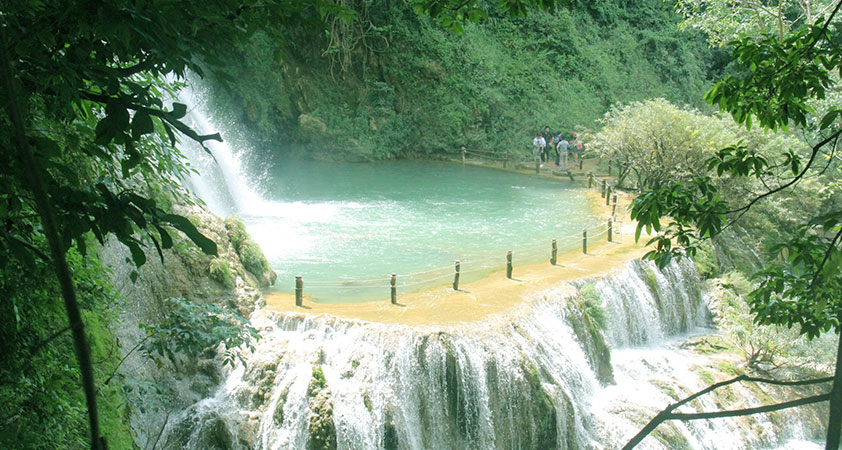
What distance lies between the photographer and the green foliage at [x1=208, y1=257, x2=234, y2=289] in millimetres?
8938

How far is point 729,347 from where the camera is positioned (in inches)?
474

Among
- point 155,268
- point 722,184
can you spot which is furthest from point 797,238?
point 722,184

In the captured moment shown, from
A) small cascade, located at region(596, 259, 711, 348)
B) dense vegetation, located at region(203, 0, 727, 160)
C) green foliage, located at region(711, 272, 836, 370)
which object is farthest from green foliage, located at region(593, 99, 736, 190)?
dense vegetation, located at region(203, 0, 727, 160)

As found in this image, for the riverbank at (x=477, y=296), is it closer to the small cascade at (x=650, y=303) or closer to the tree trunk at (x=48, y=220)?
the small cascade at (x=650, y=303)

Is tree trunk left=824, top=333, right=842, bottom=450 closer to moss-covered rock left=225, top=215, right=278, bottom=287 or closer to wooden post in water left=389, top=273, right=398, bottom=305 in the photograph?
wooden post in water left=389, top=273, right=398, bottom=305

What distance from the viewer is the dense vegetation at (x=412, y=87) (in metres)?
24.5

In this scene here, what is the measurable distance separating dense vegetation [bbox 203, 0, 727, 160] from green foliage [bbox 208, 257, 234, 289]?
14.9 m

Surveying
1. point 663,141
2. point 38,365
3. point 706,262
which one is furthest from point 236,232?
point 663,141

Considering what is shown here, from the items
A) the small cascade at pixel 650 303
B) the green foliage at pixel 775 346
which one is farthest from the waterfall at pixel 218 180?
the green foliage at pixel 775 346

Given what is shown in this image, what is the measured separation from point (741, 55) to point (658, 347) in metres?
9.42

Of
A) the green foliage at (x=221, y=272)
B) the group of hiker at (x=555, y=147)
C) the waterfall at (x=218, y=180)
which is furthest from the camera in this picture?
the group of hiker at (x=555, y=147)

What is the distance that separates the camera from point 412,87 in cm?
2583

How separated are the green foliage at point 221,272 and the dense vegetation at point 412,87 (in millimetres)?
14867

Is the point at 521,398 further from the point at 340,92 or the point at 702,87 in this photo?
the point at 702,87
